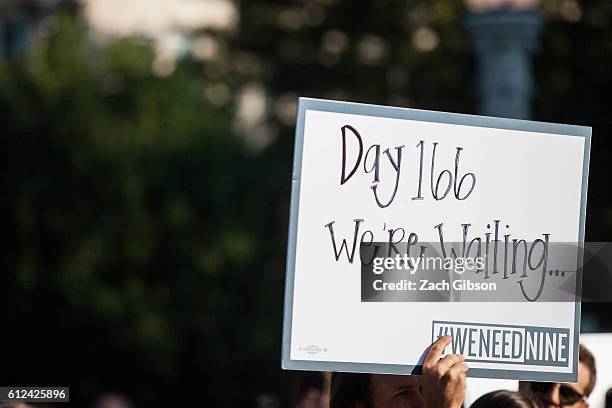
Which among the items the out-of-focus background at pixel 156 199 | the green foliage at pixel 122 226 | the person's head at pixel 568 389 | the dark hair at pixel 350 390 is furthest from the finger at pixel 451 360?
the green foliage at pixel 122 226

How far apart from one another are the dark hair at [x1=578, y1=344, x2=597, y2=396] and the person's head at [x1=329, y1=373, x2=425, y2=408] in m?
1.35

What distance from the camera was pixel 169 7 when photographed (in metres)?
26.4

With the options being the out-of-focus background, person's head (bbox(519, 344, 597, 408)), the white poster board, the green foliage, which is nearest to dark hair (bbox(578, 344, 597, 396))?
person's head (bbox(519, 344, 597, 408))

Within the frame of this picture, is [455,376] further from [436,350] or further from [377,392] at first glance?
[377,392]

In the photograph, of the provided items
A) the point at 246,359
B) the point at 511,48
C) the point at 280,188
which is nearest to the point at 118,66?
the point at 280,188

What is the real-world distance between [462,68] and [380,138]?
564 inches

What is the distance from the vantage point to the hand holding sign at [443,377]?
373cm

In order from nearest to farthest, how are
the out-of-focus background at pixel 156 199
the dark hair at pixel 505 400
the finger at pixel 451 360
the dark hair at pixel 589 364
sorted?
1. the finger at pixel 451 360
2. the dark hair at pixel 505 400
3. the dark hair at pixel 589 364
4. the out-of-focus background at pixel 156 199

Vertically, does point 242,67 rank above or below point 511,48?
above

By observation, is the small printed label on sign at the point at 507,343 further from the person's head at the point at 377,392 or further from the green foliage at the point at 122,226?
the green foliage at the point at 122,226

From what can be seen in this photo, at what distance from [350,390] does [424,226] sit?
51 cm

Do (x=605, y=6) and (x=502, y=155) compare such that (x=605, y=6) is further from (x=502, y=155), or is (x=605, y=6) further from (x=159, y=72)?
(x=502, y=155)

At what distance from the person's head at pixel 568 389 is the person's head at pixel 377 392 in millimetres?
937

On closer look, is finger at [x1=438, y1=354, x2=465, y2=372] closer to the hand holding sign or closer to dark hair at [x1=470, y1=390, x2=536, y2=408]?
the hand holding sign
